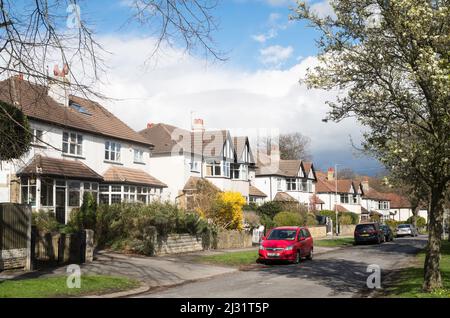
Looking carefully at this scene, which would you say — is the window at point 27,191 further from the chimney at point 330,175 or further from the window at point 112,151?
the chimney at point 330,175

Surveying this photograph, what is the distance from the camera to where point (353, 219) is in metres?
70.2

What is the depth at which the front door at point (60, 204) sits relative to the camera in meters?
29.3

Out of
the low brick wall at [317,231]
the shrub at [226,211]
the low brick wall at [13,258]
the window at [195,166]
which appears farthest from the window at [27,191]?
the low brick wall at [317,231]

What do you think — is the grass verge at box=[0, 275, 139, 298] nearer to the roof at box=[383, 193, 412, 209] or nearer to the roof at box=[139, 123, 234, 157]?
the roof at box=[139, 123, 234, 157]

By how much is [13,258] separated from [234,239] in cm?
1672

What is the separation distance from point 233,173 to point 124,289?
37588 mm

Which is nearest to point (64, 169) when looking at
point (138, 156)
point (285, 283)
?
point (138, 156)

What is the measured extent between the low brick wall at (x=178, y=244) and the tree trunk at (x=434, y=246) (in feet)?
46.6

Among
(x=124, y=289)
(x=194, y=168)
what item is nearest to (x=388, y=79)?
(x=124, y=289)

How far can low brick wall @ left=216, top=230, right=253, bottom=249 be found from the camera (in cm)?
3028

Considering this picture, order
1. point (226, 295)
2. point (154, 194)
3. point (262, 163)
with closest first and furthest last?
1. point (226, 295)
2. point (154, 194)
3. point (262, 163)

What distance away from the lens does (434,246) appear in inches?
480

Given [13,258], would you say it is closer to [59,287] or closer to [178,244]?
[59,287]

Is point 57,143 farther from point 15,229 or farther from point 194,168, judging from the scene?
point 194,168
